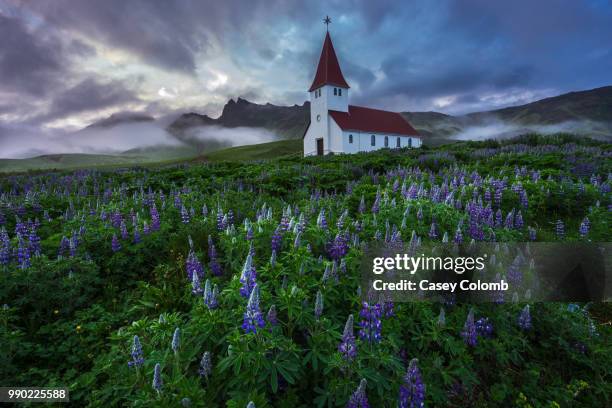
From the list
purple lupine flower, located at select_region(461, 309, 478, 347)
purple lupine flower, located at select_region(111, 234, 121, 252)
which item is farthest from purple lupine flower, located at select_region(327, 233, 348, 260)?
purple lupine flower, located at select_region(111, 234, 121, 252)

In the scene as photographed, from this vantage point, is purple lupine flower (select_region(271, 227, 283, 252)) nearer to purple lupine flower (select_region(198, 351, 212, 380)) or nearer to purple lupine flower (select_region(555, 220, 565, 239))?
purple lupine flower (select_region(198, 351, 212, 380))

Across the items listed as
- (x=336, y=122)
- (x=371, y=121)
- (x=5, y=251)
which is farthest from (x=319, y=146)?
(x=5, y=251)

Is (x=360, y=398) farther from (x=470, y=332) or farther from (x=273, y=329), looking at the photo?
(x=470, y=332)

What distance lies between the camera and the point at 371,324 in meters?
2.81

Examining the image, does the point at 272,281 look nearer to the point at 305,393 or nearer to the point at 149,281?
the point at 305,393

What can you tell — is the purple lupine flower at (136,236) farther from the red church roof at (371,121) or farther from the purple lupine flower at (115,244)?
the red church roof at (371,121)

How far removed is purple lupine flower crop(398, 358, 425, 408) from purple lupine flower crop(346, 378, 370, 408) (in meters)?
0.37

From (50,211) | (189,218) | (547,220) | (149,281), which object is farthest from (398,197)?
(50,211)

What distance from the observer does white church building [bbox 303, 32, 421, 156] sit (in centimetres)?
4541

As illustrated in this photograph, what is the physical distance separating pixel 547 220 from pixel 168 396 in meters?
8.74

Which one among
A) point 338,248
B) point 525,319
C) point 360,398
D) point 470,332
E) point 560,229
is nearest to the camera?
point 360,398

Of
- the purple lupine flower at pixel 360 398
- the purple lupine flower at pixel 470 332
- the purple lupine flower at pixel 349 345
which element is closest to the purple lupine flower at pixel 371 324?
the purple lupine flower at pixel 349 345

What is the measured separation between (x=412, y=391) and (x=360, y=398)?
536 millimetres

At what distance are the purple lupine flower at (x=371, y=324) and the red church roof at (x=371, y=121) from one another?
43.2 meters
